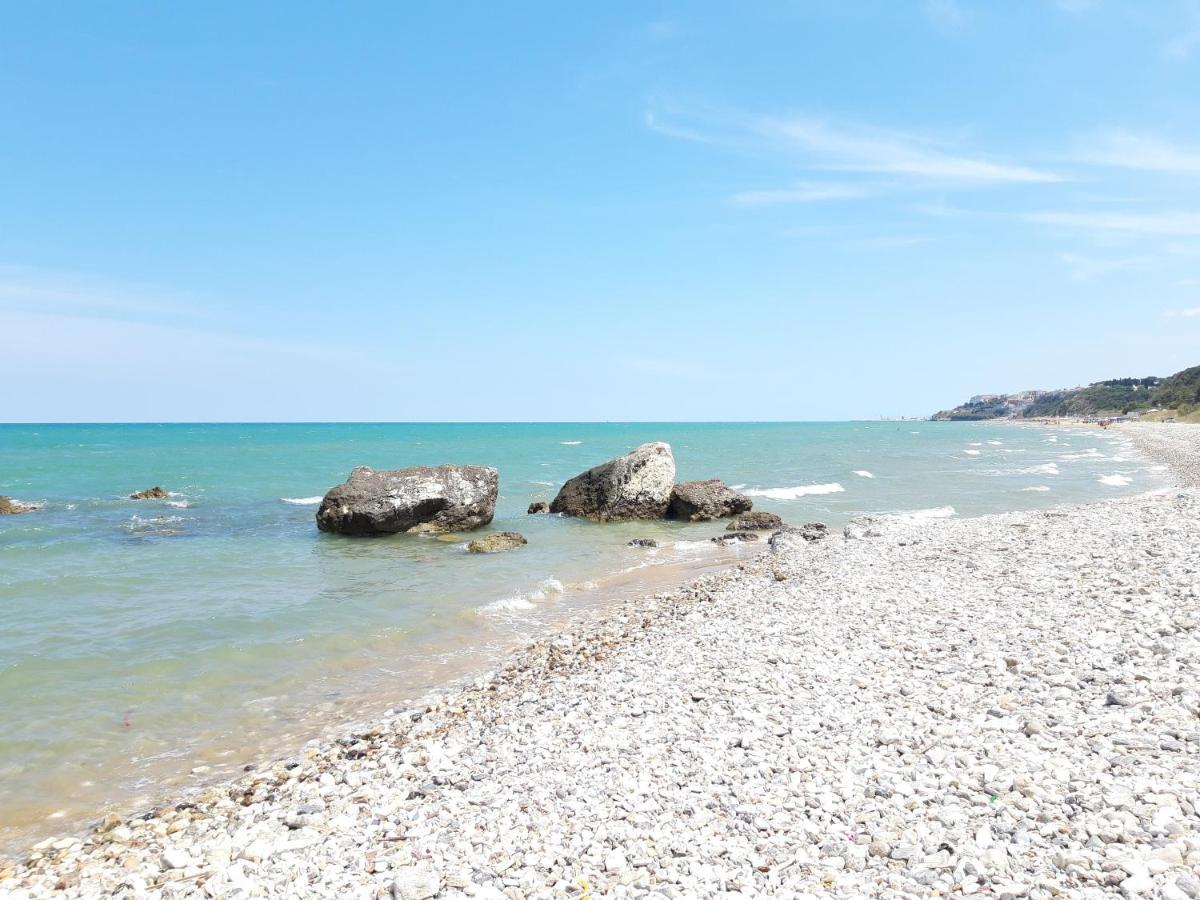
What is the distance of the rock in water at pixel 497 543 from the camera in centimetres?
2098

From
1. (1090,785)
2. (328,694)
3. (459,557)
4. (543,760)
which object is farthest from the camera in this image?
(459,557)

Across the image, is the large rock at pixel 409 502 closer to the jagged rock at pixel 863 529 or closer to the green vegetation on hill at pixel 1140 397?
the jagged rock at pixel 863 529

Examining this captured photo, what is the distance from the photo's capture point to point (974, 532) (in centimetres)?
1886

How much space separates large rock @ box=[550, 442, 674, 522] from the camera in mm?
26969

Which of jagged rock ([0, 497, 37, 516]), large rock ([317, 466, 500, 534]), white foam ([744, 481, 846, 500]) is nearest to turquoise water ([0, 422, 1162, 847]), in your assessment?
white foam ([744, 481, 846, 500])

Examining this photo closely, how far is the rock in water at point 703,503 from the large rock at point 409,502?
6.91 meters

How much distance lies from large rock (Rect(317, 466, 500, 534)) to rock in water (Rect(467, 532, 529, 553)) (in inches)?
117

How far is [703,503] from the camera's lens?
26875 mm

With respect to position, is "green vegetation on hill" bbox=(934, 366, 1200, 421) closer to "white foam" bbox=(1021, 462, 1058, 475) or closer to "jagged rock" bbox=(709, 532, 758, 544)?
"white foam" bbox=(1021, 462, 1058, 475)

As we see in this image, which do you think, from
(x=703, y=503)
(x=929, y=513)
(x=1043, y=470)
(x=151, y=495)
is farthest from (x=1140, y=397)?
(x=151, y=495)

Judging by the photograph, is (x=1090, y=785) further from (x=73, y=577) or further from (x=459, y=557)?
(x=73, y=577)

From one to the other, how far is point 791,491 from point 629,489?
11972mm

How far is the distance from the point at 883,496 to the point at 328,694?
95.8ft

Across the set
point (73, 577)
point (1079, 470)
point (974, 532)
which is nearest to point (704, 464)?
point (1079, 470)
